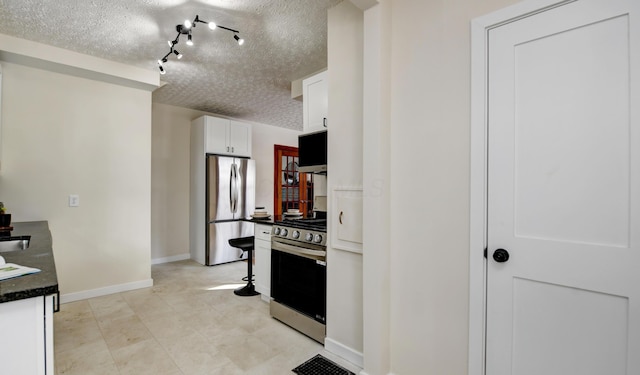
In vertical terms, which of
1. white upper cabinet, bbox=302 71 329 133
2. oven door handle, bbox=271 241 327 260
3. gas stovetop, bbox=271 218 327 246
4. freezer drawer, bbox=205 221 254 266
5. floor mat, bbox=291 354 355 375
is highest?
white upper cabinet, bbox=302 71 329 133

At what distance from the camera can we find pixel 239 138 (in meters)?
5.10

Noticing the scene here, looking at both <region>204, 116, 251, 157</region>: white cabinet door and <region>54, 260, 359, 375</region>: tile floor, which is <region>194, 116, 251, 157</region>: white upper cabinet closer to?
<region>204, 116, 251, 157</region>: white cabinet door

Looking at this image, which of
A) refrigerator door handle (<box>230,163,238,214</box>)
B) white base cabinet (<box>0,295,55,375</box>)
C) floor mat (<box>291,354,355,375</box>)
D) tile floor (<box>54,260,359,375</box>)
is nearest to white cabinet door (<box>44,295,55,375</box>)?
white base cabinet (<box>0,295,55,375</box>)

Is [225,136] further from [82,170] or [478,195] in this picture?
[478,195]

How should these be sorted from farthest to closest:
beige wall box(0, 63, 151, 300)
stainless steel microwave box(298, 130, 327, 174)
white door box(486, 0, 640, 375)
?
1. beige wall box(0, 63, 151, 300)
2. stainless steel microwave box(298, 130, 327, 174)
3. white door box(486, 0, 640, 375)

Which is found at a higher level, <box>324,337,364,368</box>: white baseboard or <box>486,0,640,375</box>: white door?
<box>486,0,640,375</box>: white door

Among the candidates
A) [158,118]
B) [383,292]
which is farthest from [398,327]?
[158,118]

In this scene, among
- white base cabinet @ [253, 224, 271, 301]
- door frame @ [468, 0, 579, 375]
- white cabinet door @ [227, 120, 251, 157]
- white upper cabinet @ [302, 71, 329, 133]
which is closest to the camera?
door frame @ [468, 0, 579, 375]

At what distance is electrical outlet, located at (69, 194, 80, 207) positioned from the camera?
125 inches

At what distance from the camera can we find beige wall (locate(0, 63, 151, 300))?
9.56 ft

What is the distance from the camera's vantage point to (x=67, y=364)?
80.8 inches

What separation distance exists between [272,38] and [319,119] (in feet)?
2.80

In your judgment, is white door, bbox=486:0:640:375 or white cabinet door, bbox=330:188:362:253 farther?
white cabinet door, bbox=330:188:362:253

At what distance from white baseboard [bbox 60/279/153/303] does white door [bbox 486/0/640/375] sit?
3756mm
